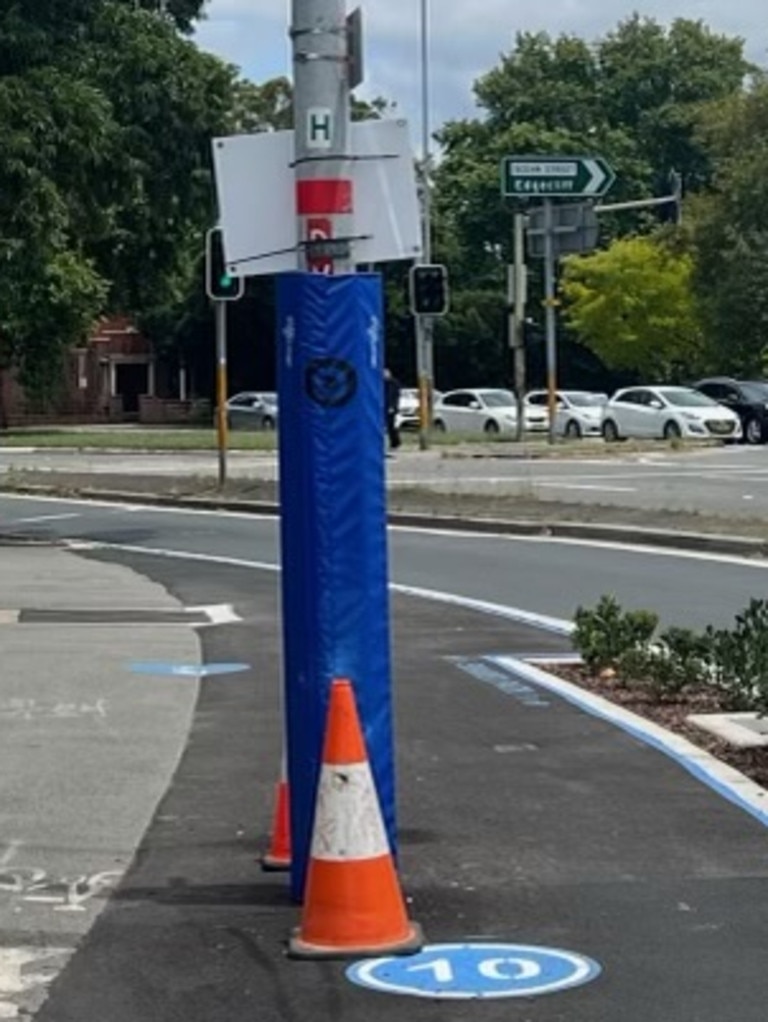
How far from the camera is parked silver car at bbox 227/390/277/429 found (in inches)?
2621

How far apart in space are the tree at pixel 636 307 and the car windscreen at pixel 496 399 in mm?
13900

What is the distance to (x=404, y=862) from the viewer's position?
25.3 ft

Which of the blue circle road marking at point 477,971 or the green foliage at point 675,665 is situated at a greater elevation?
the green foliage at point 675,665

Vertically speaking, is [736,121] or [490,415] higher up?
[736,121]

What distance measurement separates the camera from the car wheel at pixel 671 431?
160 ft

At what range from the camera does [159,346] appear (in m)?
82.7

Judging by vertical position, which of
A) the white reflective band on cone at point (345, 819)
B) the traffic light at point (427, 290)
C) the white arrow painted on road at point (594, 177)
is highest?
the white arrow painted on road at point (594, 177)

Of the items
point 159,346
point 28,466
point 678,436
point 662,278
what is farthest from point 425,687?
point 159,346

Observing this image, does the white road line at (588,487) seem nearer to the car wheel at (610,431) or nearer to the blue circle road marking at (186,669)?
the blue circle road marking at (186,669)

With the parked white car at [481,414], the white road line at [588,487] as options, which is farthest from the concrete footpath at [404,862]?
the parked white car at [481,414]

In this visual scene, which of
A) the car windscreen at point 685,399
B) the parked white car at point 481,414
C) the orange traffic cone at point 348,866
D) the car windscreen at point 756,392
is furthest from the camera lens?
the parked white car at point 481,414

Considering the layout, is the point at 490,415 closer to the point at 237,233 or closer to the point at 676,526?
→ the point at 676,526

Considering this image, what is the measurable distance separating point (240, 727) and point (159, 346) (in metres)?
72.7

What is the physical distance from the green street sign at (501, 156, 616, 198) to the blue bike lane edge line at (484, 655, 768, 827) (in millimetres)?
27977
